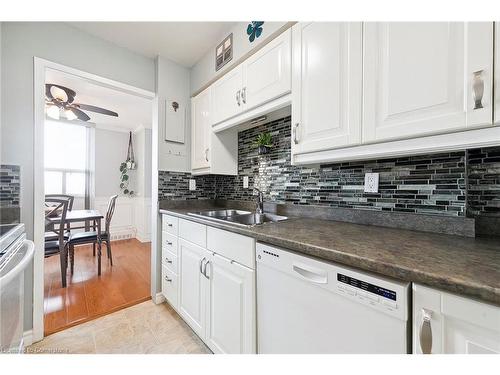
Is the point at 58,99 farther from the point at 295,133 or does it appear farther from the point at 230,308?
the point at 230,308

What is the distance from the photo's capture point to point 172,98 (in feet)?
7.09

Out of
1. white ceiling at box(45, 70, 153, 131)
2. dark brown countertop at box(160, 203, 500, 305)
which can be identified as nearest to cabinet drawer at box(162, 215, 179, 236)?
dark brown countertop at box(160, 203, 500, 305)

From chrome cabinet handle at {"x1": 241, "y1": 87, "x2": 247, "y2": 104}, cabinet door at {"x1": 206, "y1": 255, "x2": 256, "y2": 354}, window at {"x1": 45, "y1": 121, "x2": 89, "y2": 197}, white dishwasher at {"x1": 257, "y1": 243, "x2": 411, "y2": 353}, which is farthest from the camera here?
window at {"x1": 45, "y1": 121, "x2": 89, "y2": 197}

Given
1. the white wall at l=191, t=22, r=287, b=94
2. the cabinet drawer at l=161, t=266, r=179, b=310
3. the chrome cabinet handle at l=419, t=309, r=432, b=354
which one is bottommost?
the cabinet drawer at l=161, t=266, r=179, b=310

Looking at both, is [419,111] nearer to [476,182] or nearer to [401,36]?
[401,36]

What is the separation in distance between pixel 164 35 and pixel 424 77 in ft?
6.47

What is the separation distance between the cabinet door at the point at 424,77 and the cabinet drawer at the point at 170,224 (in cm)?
151

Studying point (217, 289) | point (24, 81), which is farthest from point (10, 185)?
point (217, 289)

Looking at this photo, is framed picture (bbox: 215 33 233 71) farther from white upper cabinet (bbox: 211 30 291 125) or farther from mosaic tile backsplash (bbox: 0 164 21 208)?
mosaic tile backsplash (bbox: 0 164 21 208)

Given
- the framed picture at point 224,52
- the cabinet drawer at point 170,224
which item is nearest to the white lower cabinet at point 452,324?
the cabinet drawer at point 170,224

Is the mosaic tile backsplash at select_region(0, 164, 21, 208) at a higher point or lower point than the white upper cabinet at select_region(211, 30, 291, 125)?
lower

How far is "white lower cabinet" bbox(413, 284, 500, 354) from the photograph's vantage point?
47 cm

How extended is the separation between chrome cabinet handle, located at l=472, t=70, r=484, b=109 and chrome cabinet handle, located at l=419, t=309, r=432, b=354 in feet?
2.22
